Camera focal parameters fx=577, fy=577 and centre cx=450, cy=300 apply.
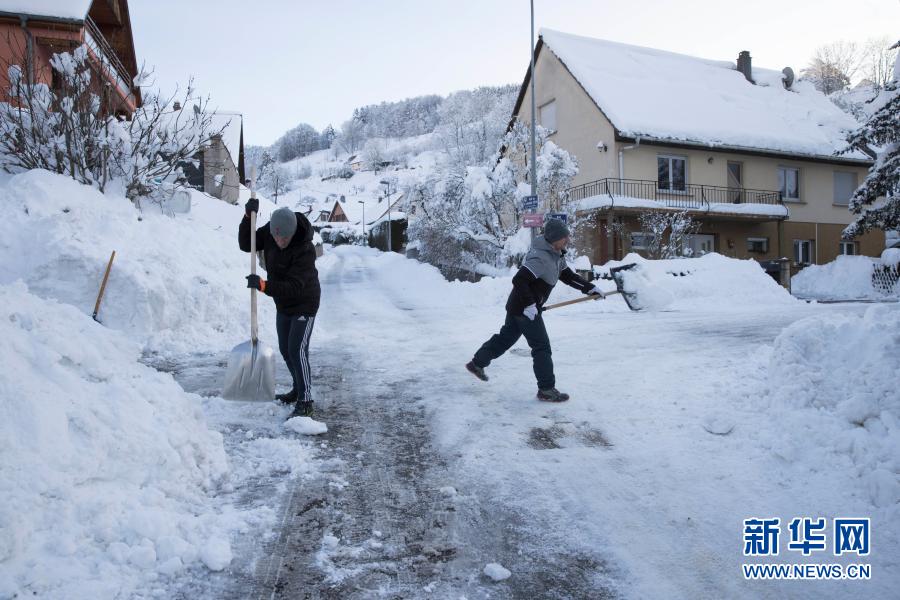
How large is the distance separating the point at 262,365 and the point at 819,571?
12.6ft

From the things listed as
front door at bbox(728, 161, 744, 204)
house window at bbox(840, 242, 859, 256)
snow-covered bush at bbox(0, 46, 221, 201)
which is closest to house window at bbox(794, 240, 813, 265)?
house window at bbox(840, 242, 859, 256)

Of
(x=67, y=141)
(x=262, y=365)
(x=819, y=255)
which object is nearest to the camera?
(x=262, y=365)

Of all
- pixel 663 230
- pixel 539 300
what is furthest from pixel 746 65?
pixel 539 300

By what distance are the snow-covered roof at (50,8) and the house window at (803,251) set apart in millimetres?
27223

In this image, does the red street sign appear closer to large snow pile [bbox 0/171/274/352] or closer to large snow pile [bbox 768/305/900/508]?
large snow pile [bbox 0/171/274/352]

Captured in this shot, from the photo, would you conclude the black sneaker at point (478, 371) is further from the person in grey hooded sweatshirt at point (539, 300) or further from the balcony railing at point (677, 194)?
the balcony railing at point (677, 194)

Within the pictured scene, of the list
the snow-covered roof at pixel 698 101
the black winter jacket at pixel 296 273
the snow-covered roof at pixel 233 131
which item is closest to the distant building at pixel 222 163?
the snow-covered roof at pixel 233 131

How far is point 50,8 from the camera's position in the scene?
1420cm

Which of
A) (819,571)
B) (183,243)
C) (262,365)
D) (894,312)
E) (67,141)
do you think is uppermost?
(67,141)

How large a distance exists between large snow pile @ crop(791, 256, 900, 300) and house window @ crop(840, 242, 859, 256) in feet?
20.4

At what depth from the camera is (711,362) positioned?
6172 mm

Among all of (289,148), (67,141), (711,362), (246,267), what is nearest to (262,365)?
(711,362)

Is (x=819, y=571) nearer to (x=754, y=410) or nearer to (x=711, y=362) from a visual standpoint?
(x=754, y=410)

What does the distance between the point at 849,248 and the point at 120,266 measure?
3010 centimetres
